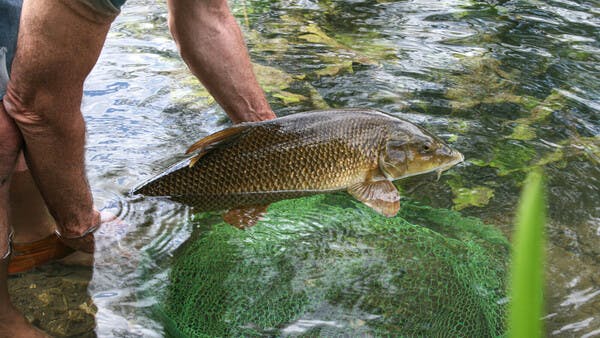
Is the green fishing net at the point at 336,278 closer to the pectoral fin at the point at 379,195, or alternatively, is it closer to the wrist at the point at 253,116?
the pectoral fin at the point at 379,195

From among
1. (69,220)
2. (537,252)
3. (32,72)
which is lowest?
(69,220)

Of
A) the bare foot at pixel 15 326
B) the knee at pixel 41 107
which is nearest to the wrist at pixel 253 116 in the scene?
the knee at pixel 41 107

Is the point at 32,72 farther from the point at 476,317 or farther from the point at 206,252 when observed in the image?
the point at 476,317

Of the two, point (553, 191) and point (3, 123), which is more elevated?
point (3, 123)

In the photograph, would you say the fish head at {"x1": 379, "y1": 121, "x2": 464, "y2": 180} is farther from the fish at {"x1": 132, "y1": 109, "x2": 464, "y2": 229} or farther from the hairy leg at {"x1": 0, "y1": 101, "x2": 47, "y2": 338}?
the hairy leg at {"x1": 0, "y1": 101, "x2": 47, "y2": 338}

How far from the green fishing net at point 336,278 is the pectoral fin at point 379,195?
0.13m

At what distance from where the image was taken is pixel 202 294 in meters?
2.96

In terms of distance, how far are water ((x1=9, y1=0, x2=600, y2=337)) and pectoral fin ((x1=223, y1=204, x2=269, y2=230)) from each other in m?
0.37

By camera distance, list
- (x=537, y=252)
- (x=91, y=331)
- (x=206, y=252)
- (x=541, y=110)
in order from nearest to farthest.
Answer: (x=537, y=252) → (x=91, y=331) → (x=206, y=252) → (x=541, y=110)

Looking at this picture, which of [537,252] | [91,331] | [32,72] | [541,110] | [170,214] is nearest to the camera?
[537,252]

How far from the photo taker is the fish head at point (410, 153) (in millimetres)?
3451

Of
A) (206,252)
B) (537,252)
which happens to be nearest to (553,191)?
(206,252)

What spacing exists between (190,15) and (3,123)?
1.30 metres

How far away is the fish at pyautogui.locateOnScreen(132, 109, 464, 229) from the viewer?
10.8 feet
